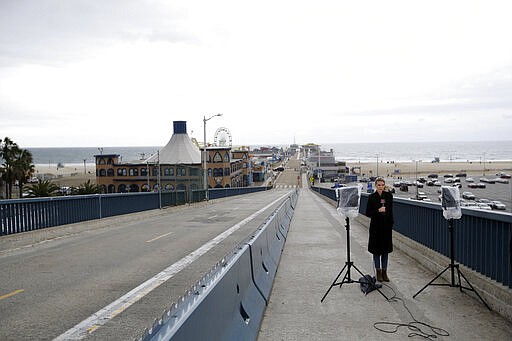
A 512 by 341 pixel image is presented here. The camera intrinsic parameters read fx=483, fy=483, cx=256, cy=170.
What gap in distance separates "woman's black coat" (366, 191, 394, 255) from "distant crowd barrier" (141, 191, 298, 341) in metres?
2.02

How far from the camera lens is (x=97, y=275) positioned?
998 centimetres

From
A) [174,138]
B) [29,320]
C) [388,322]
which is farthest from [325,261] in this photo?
[174,138]

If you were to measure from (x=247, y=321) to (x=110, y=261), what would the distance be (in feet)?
21.7

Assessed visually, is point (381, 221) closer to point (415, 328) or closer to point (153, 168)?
point (415, 328)

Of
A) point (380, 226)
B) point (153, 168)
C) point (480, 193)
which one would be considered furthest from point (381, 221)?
point (153, 168)

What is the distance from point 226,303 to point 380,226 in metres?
4.46

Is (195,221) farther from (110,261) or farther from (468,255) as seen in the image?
(468,255)

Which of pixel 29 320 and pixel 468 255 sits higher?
pixel 468 255

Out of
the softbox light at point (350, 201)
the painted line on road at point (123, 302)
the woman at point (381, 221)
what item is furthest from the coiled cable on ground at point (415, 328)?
the painted line on road at point (123, 302)

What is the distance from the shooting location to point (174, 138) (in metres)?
101

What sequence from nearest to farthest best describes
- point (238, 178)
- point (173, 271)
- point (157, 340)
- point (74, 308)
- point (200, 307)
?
point (157, 340) → point (200, 307) → point (74, 308) → point (173, 271) → point (238, 178)

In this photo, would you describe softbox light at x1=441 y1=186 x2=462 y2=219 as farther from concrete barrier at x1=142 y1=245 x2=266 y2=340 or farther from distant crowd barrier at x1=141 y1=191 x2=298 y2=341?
concrete barrier at x1=142 y1=245 x2=266 y2=340

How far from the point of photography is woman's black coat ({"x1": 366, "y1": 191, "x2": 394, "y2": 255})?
862 cm

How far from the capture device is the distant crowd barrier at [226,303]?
134 inches
